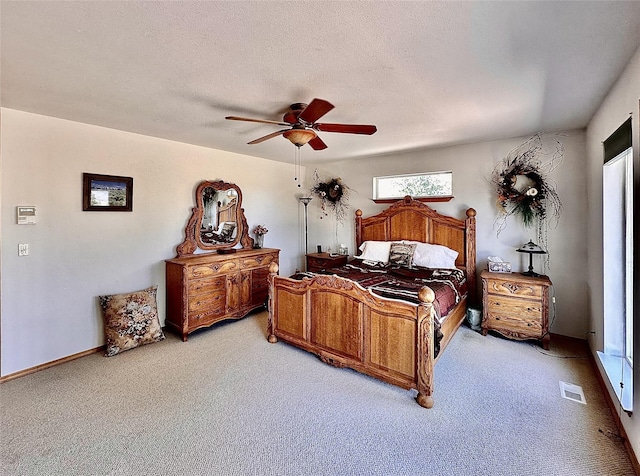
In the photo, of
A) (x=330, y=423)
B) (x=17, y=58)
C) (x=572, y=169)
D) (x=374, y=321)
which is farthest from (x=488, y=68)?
(x=17, y=58)

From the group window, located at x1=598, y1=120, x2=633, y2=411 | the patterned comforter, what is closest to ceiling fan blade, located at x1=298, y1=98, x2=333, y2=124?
the patterned comforter

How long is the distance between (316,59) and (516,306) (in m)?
3.39

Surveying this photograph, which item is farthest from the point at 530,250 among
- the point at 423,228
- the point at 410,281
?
the point at 410,281

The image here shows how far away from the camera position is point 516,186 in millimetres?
3799

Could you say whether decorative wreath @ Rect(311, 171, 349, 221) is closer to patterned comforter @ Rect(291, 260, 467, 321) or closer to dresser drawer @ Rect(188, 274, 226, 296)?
patterned comforter @ Rect(291, 260, 467, 321)

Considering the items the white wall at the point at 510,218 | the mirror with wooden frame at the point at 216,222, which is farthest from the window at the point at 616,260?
the mirror with wooden frame at the point at 216,222

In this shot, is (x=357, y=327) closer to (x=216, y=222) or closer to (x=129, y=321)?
(x=129, y=321)

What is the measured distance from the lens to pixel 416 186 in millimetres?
4730

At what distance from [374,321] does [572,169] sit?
312 cm

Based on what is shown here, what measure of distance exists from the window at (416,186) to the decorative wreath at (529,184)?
723 millimetres

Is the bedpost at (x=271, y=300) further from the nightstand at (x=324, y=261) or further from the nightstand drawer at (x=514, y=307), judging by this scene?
Answer: the nightstand drawer at (x=514, y=307)

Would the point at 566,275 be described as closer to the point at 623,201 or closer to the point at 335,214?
the point at 623,201

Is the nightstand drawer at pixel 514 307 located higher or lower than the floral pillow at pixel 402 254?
lower

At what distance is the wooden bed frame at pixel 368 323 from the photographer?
236 cm
